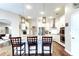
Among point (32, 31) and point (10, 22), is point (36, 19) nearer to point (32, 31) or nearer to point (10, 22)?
point (32, 31)

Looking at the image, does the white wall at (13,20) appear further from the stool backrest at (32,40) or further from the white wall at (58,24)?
the white wall at (58,24)

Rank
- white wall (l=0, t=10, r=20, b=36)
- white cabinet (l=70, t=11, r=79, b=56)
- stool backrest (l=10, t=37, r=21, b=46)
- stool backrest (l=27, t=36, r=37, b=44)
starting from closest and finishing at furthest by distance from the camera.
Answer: white cabinet (l=70, t=11, r=79, b=56), stool backrest (l=10, t=37, r=21, b=46), stool backrest (l=27, t=36, r=37, b=44), white wall (l=0, t=10, r=20, b=36)

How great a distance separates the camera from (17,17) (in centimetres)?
591

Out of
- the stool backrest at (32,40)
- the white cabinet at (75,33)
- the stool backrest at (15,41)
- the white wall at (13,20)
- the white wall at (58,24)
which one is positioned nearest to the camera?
the white cabinet at (75,33)

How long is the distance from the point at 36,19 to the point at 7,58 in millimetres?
4983

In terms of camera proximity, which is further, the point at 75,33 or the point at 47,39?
the point at 47,39

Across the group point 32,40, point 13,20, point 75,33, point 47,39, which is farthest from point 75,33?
point 13,20

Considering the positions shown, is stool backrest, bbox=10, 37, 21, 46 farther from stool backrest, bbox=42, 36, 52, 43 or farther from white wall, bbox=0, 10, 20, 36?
white wall, bbox=0, 10, 20, 36

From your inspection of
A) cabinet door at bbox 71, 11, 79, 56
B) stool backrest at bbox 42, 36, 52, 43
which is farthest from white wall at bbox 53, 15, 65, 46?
stool backrest at bbox 42, 36, 52, 43

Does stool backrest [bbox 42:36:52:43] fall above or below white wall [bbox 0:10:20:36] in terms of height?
below

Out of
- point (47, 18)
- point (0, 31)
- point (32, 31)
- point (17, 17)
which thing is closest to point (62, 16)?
point (47, 18)

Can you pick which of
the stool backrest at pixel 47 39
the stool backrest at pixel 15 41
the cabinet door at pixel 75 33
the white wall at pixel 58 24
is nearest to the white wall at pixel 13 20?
the stool backrest at pixel 15 41

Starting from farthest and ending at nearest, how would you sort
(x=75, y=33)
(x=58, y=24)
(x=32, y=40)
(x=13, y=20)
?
(x=58, y=24)
(x=13, y=20)
(x=32, y=40)
(x=75, y=33)

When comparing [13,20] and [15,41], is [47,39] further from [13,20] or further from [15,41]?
[13,20]
